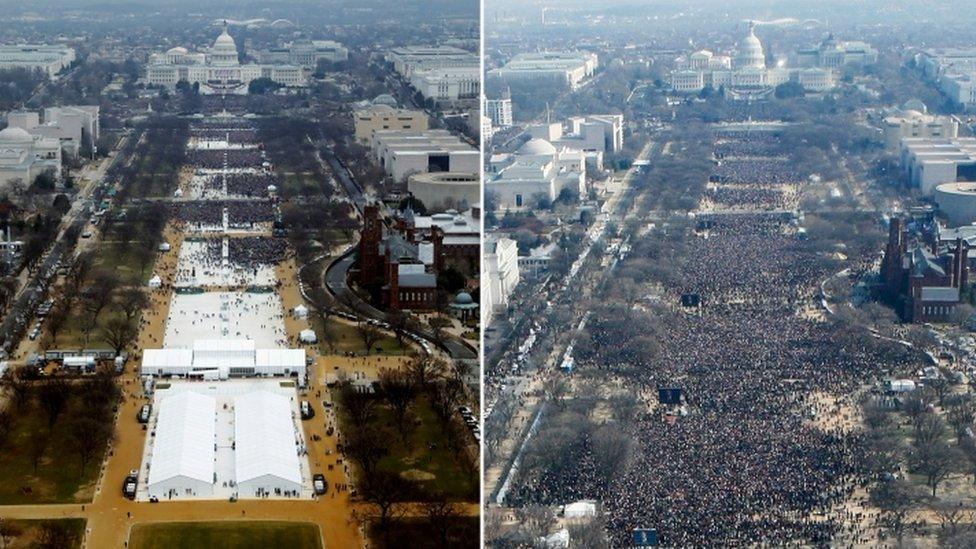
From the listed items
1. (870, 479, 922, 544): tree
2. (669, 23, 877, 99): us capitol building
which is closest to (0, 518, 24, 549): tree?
(870, 479, 922, 544): tree

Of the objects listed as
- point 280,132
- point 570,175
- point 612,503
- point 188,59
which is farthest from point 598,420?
point 188,59

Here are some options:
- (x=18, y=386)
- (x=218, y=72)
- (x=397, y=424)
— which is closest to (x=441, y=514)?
(x=397, y=424)

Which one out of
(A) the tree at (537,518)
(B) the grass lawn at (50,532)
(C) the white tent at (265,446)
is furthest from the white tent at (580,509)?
(B) the grass lawn at (50,532)

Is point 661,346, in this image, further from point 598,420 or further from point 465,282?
point 465,282

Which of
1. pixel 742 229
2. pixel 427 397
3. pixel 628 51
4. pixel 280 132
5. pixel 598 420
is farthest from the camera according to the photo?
pixel 280 132

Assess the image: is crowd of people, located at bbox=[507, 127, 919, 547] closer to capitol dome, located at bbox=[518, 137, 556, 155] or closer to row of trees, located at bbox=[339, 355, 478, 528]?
row of trees, located at bbox=[339, 355, 478, 528]

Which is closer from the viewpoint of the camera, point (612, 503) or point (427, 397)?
point (612, 503)

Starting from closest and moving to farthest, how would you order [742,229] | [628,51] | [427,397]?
[427,397] → [742,229] → [628,51]

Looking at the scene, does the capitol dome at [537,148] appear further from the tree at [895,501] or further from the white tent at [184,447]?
the tree at [895,501]
